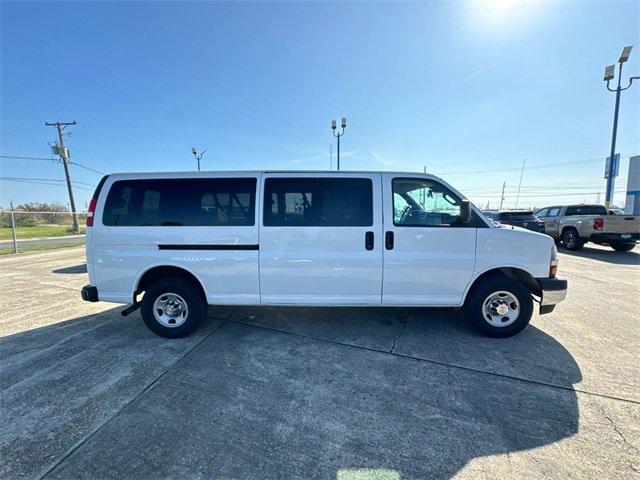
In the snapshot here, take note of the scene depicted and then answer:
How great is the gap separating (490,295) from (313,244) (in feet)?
7.77

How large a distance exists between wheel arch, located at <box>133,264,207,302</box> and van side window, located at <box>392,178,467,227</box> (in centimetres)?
270

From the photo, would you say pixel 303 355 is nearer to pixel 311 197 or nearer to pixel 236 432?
pixel 236 432

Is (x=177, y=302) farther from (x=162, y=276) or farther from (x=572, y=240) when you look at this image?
(x=572, y=240)

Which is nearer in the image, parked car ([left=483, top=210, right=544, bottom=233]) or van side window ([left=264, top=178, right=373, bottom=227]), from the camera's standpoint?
van side window ([left=264, top=178, right=373, bottom=227])

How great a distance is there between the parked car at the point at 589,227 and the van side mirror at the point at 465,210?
10467mm

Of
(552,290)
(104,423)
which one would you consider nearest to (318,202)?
(104,423)

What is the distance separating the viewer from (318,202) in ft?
12.2

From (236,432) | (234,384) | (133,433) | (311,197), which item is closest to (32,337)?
(133,433)

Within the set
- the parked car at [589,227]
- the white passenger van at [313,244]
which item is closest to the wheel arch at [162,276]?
the white passenger van at [313,244]

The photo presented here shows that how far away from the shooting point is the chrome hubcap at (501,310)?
3.83 metres

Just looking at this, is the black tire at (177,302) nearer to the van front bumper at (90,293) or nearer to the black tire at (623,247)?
the van front bumper at (90,293)

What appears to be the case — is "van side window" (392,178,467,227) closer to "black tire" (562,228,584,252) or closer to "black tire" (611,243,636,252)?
"black tire" (562,228,584,252)

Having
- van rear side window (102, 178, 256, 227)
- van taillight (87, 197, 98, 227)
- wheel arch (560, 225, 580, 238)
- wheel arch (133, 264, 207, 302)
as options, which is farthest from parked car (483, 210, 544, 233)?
van taillight (87, 197, 98, 227)

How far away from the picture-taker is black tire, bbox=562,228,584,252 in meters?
11.5
